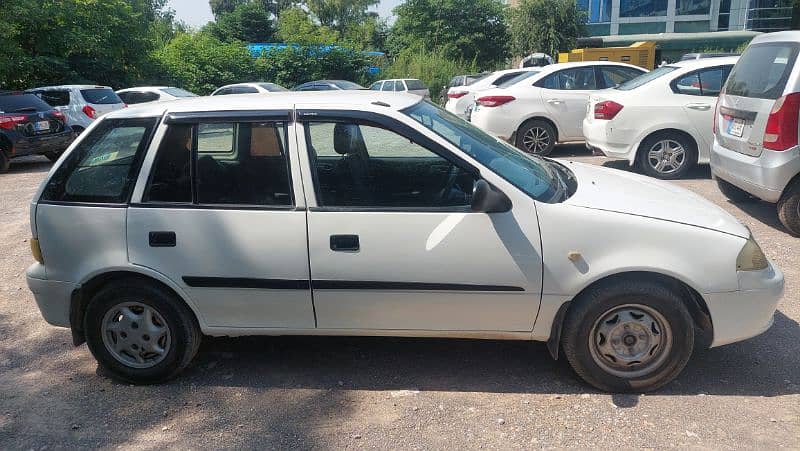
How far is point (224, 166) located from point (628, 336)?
7.95 feet

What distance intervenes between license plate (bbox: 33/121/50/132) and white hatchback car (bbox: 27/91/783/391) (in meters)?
10.4

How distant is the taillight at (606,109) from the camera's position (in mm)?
8884

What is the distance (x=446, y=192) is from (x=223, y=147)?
132 centimetres

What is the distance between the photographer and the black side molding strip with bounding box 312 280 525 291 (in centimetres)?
353

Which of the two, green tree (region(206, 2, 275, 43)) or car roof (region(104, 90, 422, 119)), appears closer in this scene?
car roof (region(104, 90, 422, 119))

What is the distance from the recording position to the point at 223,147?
3.84 m

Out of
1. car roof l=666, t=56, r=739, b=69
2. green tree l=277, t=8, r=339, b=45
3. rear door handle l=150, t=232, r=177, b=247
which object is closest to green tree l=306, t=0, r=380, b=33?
green tree l=277, t=8, r=339, b=45

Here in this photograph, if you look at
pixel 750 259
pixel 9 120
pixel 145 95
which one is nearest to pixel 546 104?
pixel 750 259

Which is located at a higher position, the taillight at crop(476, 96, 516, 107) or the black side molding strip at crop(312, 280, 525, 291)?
the taillight at crop(476, 96, 516, 107)

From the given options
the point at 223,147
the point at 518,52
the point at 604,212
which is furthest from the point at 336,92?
the point at 518,52

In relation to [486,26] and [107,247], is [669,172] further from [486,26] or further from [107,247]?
[486,26]

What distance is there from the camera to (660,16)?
45781 millimetres

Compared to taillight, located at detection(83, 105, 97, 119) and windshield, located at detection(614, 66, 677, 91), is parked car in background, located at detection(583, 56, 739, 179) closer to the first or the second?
windshield, located at detection(614, 66, 677, 91)

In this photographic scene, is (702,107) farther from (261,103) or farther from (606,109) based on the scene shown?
(261,103)
